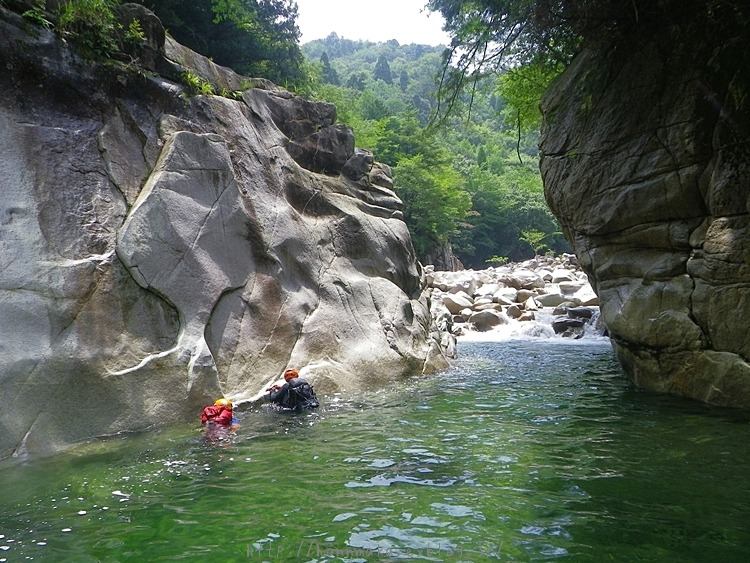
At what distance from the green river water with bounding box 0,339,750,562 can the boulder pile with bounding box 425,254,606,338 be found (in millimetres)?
11240

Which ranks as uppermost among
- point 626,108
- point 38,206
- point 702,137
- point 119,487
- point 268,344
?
point 626,108

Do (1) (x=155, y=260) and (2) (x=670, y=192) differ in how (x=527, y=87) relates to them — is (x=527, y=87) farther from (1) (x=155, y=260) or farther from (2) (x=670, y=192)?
(1) (x=155, y=260)

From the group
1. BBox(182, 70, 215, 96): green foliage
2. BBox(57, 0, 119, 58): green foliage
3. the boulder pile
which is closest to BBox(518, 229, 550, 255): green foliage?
the boulder pile

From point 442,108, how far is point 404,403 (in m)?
7.90

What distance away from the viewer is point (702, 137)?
9281mm

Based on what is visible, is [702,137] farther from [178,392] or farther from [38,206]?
[38,206]

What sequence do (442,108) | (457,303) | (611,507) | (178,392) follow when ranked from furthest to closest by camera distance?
(457,303)
(442,108)
(178,392)
(611,507)

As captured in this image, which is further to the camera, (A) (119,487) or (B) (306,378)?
(B) (306,378)

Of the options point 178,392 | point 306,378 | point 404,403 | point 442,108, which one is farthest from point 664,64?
point 178,392

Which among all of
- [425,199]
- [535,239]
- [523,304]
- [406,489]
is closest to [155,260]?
[406,489]

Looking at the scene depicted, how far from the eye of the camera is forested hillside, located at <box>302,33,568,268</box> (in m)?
21.0

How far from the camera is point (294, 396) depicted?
9570mm

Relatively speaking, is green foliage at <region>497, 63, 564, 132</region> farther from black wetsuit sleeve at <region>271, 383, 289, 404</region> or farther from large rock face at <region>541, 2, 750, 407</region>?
black wetsuit sleeve at <region>271, 383, 289, 404</region>

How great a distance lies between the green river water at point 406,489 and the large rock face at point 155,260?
0.85 meters
